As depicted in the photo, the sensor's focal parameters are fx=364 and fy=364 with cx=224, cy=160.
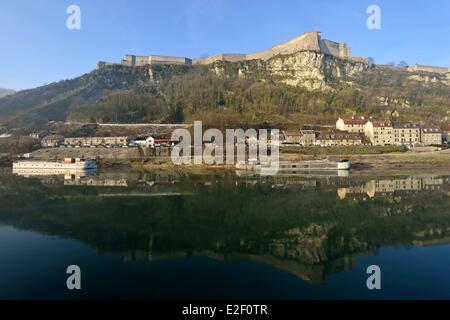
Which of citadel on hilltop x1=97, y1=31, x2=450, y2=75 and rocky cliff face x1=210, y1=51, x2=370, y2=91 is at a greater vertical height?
citadel on hilltop x1=97, y1=31, x2=450, y2=75

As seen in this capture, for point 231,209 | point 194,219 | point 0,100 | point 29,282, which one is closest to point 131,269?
point 29,282

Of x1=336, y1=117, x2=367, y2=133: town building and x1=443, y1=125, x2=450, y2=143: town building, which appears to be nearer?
x1=443, y1=125, x2=450, y2=143: town building

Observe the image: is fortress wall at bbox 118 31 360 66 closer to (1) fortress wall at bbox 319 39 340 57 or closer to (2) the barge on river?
(1) fortress wall at bbox 319 39 340 57

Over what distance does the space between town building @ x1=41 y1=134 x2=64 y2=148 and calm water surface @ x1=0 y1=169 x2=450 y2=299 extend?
3467 centimetres

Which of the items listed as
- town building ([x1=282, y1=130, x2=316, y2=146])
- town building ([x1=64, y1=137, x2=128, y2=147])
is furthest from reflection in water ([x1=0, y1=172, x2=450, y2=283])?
town building ([x1=64, y1=137, x2=128, y2=147])

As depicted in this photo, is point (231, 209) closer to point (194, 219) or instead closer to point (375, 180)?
point (194, 219)

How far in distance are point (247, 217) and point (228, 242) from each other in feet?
14.9

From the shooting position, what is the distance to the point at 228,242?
14.4m

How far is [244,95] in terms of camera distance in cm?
7731

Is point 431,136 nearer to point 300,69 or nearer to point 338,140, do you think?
point 338,140

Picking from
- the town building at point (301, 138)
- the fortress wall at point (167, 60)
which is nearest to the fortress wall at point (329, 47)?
the fortress wall at point (167, 60)

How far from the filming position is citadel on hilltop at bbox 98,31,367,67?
95000mm

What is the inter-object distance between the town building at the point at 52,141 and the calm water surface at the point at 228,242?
114 feet

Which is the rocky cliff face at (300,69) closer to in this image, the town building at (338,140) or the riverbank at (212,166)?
the town building at (338,140)
